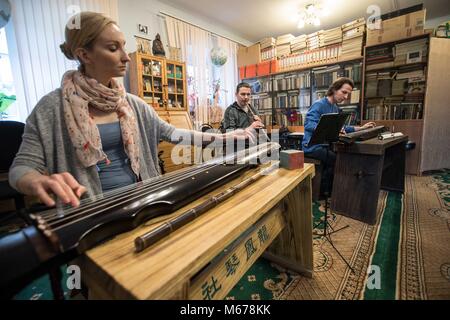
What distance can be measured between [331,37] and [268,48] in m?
1.21

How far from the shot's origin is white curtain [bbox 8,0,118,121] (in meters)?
2.19

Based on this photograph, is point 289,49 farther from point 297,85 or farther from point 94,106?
point 94,106

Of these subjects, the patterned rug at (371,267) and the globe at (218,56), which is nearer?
the patterned rug at (371,267)

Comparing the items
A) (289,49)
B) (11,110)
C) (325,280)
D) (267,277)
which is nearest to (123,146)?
(267,277)

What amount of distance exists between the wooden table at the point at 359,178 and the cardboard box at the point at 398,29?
2080 mm

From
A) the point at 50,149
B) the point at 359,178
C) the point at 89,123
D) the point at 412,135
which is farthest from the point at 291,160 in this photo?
the point at 412,135

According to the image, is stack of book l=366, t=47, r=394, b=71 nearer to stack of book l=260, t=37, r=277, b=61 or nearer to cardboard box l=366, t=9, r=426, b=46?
cardboard box l=366, t=9, r=426, b=46

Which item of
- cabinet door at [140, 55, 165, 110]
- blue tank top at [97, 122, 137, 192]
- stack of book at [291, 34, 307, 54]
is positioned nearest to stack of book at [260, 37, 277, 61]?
stack of book at [291, 34, 307, 54]

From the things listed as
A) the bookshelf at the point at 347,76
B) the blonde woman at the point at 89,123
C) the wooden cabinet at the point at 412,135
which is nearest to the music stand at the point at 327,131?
the blonde woman at the point at 89,123

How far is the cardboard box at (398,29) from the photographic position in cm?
316

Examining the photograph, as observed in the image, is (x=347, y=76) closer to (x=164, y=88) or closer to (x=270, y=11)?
(x=270, y=11)

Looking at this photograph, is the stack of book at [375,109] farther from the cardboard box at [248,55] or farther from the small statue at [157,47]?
the small statue at [157,47]

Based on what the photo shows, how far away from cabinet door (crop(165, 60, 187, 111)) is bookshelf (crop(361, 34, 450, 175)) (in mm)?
2971

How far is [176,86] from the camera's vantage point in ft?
11.4
